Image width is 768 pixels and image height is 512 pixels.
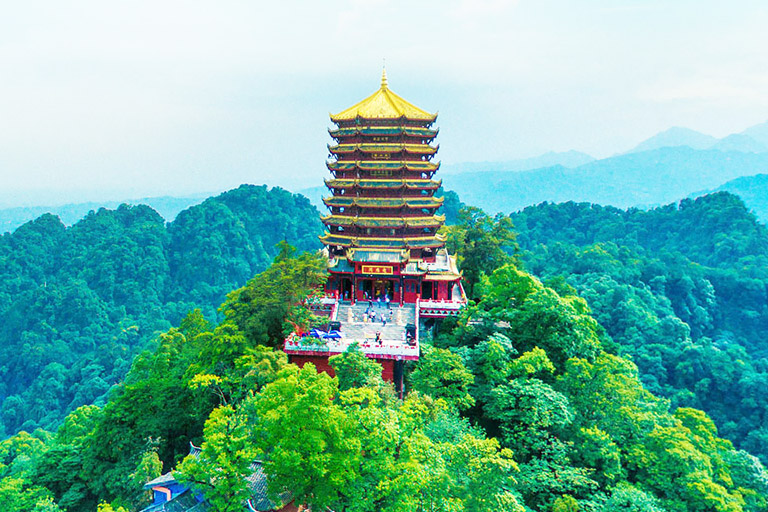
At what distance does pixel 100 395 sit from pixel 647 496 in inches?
2160

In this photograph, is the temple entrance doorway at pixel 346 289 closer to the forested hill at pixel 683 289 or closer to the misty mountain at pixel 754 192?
the forested hill at pixel 683 289

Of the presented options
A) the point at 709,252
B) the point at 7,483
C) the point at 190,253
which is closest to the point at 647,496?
the point at 7,483

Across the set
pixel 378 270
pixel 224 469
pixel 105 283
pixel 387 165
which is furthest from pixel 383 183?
pixel 105 283

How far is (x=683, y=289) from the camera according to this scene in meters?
63.2

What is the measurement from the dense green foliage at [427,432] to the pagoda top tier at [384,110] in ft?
35.6

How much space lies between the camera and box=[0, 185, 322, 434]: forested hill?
58225mm

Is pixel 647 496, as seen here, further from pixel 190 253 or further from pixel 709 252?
pixel 190 253

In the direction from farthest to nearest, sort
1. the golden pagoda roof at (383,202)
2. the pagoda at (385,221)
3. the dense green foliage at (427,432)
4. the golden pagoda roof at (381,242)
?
the golden pagoda roof at (383,202), the golden pagoda roof at (381,242), the pagoda at (385,221), the dense green foliage at (427,432)

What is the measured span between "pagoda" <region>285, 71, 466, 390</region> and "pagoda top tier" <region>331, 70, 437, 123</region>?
0.06 metres

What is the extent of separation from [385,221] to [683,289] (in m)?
51.5

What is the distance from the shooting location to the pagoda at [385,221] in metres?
28.7

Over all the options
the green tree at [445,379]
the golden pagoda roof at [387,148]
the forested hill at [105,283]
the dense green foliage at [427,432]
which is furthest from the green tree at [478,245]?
the forested hill at [105,283]

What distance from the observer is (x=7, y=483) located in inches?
828

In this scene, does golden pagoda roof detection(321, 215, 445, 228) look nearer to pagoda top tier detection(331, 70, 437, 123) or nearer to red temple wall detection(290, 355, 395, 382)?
pagoda top tier detection(331, 70, 437, 123)
